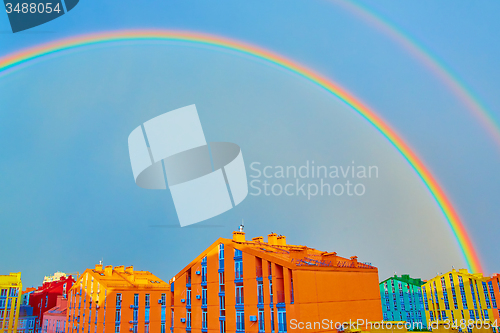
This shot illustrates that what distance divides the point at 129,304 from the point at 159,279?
11.5 metres

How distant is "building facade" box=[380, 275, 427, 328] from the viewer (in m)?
77.4

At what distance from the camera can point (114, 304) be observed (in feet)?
190

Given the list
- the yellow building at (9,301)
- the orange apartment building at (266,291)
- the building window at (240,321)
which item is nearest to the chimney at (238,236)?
the orange apartment building at (266,291)

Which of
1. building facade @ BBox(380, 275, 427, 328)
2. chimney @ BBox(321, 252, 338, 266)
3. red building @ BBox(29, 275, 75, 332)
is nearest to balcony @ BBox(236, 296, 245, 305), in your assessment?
chimney @ BBox(321, 252, 338, 266)

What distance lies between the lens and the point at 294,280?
33250 millimetres

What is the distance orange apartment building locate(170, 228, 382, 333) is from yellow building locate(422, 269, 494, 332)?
42358mm

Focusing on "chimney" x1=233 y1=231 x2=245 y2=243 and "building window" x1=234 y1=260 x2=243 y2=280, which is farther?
"chimney" x1=233 y1=231 x2=245 y2=243

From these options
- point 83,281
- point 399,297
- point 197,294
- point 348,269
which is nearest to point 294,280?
point 348,269

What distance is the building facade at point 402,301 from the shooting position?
7744 cm

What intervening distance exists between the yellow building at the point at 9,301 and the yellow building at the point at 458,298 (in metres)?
78.0

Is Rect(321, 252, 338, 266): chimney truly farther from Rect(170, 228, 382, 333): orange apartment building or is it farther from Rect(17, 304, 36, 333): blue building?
Rect(17, 304, 36, 333): blue building

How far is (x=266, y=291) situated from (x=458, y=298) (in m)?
57.0

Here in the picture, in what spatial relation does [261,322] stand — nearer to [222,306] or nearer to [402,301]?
[222,306]

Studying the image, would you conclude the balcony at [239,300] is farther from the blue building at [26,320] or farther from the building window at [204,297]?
the blue building at [26,320]
